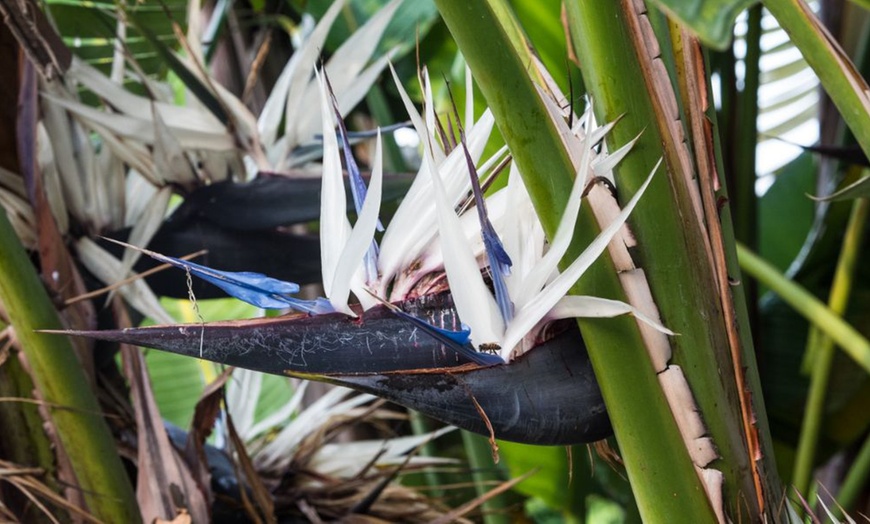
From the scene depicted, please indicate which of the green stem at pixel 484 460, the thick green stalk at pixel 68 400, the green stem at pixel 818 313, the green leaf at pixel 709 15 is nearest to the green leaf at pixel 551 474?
the green stem at pixel 484 460

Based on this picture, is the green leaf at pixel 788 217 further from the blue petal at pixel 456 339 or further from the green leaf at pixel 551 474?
the blue petal at pixel 456 339

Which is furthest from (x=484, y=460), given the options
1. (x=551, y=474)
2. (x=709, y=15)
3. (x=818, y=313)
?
(x=709, y=15)

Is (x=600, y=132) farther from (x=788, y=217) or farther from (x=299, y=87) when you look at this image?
(x=788, y=217)

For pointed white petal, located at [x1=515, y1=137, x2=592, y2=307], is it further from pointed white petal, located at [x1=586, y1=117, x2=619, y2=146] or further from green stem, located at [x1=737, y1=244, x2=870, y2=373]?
green stem, located at [x1=737, y1=244, x2=870, y2=373]

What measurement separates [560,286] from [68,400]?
0.25 metres

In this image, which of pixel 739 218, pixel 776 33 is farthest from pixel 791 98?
pixel 739 218

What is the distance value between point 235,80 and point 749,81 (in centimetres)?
51

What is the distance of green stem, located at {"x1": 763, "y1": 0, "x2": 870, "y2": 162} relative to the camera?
0.25m

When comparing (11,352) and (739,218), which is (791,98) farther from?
(11,352)

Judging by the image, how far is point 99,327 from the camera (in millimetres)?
467

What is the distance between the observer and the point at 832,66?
251 millimetres

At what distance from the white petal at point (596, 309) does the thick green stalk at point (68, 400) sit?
0.80 ft

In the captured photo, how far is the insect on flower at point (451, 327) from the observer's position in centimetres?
24

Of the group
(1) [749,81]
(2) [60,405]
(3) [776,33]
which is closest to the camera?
(2) [60,405]
